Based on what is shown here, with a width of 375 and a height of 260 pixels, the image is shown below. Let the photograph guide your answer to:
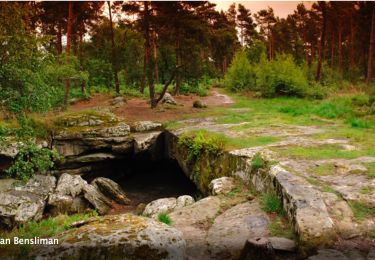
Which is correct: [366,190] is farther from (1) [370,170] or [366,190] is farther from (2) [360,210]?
(1) [370,170]

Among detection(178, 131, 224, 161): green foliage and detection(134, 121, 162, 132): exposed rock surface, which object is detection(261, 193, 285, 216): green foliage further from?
detection(134, 121, 162, 132): exposed rock surface

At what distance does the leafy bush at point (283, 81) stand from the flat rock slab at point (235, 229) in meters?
18.0

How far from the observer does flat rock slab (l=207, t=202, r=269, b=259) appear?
19.9 ft

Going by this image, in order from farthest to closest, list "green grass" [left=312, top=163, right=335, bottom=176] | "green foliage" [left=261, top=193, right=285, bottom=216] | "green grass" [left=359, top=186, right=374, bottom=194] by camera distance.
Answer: "green grass" [left=312, top=163, right=335, bottom=176] → "green foliage" [left=261, top=193, right=285, bottom=216] → "green grass" [left=359, top=186, right=374, bottom=194]

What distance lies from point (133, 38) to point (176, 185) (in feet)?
67.5

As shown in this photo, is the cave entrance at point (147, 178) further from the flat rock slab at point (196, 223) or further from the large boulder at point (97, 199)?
the flat rock slab at point (196, 223)

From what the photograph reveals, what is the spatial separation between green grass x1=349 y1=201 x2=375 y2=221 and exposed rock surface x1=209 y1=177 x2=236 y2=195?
3349 millimetres

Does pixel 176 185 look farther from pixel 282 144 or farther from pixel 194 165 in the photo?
pixel 282 144

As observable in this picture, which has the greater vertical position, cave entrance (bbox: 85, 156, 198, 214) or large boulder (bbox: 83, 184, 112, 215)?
large boulder (bbox: 83, 184, 112, 215)

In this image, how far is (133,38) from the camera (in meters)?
33.2

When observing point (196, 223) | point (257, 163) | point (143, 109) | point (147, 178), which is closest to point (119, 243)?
point (196, 223)

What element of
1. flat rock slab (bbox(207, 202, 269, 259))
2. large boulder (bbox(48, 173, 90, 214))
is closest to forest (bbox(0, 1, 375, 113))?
large boulder (bbox(48, 173, 90, 214))

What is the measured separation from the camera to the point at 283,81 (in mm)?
24906

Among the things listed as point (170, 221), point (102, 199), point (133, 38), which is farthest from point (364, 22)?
point (170, 221)
